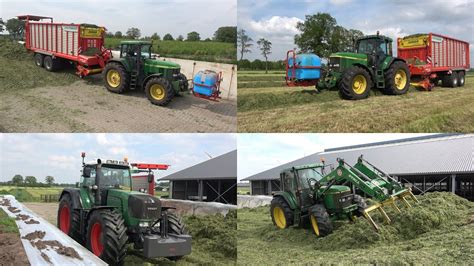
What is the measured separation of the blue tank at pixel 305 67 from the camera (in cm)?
959

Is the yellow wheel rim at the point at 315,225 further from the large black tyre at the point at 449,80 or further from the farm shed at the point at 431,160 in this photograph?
the large black tyre at the point at 449,80

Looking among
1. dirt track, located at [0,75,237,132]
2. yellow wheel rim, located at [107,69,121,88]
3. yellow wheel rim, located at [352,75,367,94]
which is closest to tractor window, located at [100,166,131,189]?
dirt track, located at [0,75,237,132]

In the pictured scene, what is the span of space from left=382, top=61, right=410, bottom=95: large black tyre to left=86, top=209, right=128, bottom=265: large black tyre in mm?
7669

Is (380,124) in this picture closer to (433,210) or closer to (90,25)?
(433,210)

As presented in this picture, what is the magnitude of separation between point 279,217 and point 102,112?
480 centimetres

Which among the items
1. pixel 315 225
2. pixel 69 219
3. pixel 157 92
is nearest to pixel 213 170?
pixel 157 92

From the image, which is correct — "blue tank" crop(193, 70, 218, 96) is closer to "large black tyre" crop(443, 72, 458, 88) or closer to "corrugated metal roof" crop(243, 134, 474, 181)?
"corrugated metal roof" crop(243, 134, 474, 181)

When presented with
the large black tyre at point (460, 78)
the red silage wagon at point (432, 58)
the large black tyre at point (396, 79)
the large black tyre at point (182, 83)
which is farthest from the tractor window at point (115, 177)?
the large black tyre at point (460, 78)

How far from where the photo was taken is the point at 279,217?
30.0 ft

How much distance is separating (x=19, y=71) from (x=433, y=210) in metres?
11.4

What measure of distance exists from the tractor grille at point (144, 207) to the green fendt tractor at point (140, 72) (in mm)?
3847

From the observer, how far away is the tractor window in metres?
7.16

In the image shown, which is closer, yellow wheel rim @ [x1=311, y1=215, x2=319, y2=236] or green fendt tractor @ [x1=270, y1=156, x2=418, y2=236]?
green fendt tractor @ [x1=270, y1=156, x2=418, y2=236]

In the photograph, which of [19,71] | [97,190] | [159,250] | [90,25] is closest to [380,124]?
[159,250]
